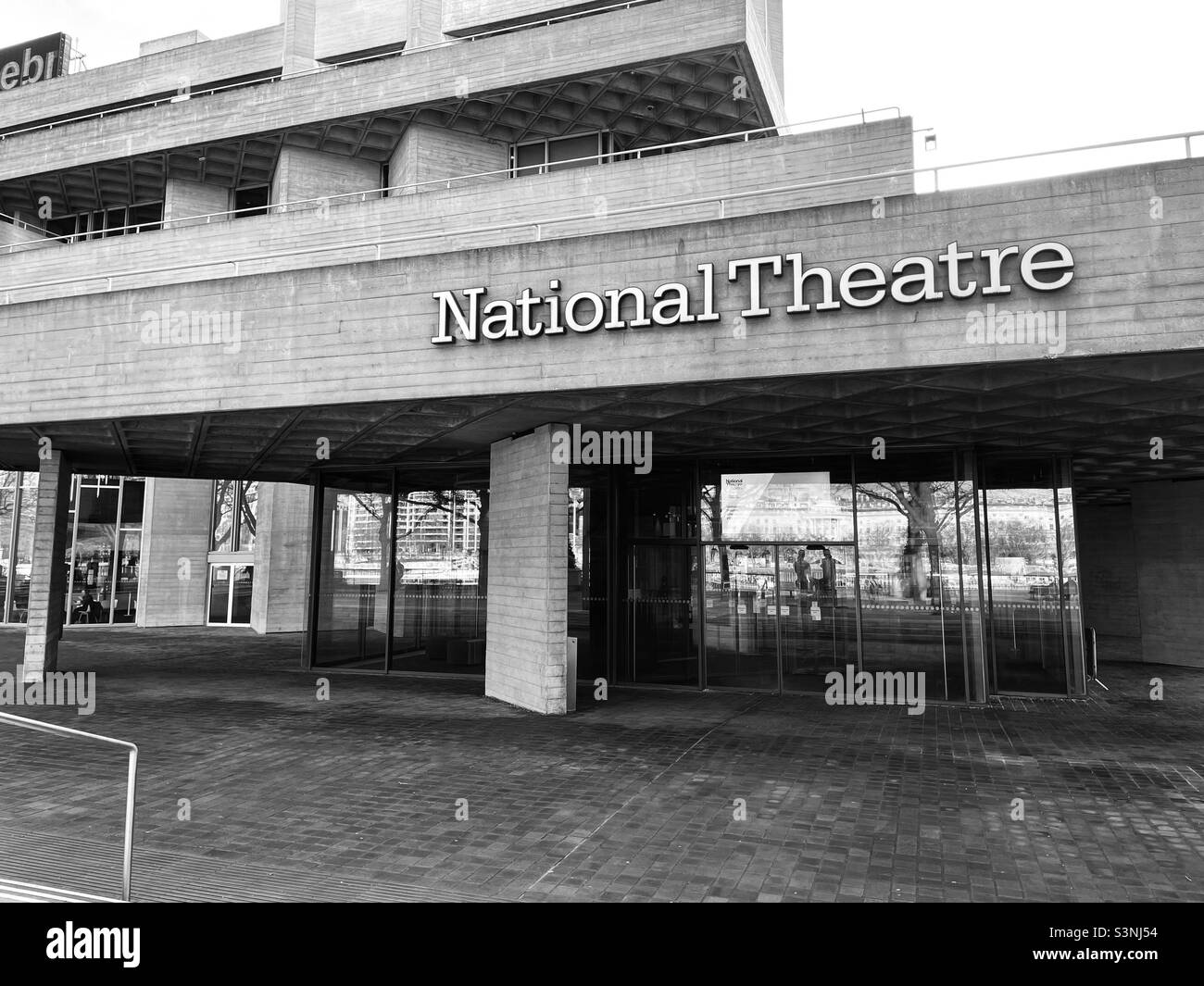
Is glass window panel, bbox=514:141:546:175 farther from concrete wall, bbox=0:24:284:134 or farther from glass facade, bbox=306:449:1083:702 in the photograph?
concrete wall, bbox=0:24:284:134

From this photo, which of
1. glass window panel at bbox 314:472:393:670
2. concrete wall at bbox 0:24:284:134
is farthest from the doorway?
concrete wall at bbox 0:24:284:134

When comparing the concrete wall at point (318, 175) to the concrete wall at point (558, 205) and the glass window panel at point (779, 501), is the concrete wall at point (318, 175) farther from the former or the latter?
the glass window panel at point (779, 501)

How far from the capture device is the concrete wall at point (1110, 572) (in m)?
19.4

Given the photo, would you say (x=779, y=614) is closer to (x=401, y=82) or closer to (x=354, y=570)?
(x=354, y=570)

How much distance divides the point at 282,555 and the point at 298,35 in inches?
578

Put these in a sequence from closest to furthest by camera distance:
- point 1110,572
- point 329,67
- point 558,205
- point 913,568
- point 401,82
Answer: point 913,568
point 558,205
point 401,82
point 1110,572
point 329,67

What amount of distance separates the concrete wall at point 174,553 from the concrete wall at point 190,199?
8.44 m

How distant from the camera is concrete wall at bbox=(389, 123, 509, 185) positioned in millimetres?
18500

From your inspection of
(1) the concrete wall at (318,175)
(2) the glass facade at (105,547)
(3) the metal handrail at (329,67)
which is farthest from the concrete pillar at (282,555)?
(3) the metal handrail at (329,67)

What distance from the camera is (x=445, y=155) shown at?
18.7 metres

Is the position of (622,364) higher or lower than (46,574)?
higher

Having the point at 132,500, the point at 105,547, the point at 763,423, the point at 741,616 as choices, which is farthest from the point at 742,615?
the point at 105,547

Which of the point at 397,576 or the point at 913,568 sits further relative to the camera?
the point at 397,576
